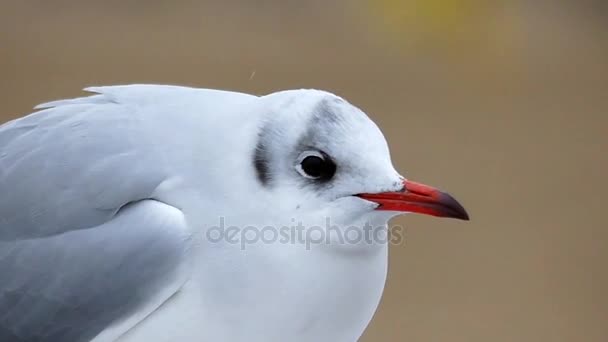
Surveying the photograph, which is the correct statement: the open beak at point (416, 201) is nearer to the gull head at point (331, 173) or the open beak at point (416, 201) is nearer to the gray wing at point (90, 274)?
the gull head at point (331, 173)

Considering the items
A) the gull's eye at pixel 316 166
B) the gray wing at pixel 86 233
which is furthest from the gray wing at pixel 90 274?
the gull's eye at pixel 316 166

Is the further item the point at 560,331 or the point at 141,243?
the point at 560,331

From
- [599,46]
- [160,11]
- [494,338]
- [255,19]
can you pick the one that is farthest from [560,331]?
[160,11]

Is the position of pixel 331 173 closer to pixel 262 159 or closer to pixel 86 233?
pixel 262 159

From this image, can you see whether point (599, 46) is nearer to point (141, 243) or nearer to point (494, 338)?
point (494, 338)

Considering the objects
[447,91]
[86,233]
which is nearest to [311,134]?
[86,233]
